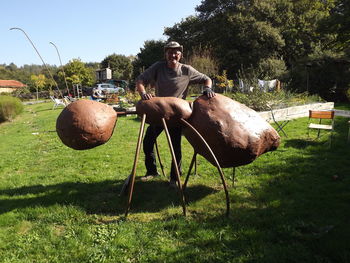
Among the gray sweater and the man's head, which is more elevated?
the man's head

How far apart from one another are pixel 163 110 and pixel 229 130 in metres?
0.81

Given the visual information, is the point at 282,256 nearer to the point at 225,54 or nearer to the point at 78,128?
the point at 78,128

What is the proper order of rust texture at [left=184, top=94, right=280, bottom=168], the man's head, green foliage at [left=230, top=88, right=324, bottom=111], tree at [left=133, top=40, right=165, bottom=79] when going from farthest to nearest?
tree at [left=133, top=40, right=165, bottom=79] < green foliage at [left=230, top=88, right=324, bottom=111] < the man's head < rust texture at [left=184, top=94, right=280, bottom=168]

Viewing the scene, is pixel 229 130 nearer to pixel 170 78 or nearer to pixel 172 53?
pixel 170 78

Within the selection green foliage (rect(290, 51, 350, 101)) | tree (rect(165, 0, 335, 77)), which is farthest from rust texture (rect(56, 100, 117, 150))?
tree (rect(165, 0, 335, 77))

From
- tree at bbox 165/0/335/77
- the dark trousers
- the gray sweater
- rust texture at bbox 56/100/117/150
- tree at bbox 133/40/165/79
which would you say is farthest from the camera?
tree at bbox 133/40/165/79

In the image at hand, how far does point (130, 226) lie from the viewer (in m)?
3.12

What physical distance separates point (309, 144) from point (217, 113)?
14.5 feet

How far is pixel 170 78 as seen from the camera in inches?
149

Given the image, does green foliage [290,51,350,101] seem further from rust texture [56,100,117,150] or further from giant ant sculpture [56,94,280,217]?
rust texture [56,100,117,150]

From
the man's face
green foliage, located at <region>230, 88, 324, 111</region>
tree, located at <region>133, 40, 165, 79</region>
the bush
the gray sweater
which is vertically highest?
tree, located at <region>133, 40, 165, 79</region>

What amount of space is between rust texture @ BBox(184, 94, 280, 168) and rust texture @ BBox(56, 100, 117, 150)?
106 centimetres

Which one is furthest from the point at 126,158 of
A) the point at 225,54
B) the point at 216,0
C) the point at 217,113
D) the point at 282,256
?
the point at 216,0

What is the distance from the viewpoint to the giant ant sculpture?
9.39 feet
